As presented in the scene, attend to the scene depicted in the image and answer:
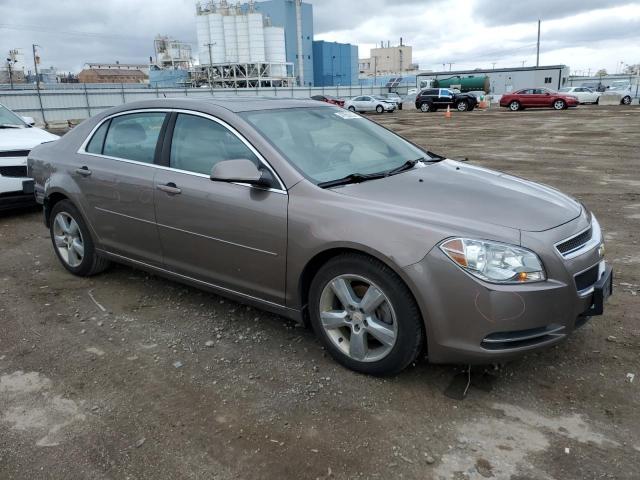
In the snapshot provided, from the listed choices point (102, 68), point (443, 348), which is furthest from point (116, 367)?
point (102, 68)

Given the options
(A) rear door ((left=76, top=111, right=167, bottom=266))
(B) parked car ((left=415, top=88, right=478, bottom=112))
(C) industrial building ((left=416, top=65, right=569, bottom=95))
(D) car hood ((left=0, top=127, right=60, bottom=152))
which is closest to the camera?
(A) rear door ((left=76, top=111, right=167, bottom=266))

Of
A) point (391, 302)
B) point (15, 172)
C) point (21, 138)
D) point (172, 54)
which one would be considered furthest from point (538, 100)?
point (172, 54)

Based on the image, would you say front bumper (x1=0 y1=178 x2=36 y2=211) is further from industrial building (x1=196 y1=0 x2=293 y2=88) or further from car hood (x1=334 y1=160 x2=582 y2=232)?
industrial building (x1=196 y1=0 x2=293 y2=88)

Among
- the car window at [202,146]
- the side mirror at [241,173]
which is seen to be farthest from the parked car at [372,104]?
the side mirror at [241,173]

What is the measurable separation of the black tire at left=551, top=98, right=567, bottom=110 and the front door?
39.1 m

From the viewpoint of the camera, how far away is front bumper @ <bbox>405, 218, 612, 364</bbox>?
8.95 ft

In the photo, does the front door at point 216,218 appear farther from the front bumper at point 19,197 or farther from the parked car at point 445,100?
the parked car at point 445,100

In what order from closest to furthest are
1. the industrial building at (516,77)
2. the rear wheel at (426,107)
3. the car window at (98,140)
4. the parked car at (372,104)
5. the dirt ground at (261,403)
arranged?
the dirt ground at (261,403), the car window at (98,140), the rear wheel at (426,107), the parked car at (372,104), the industrial building at (516,77)

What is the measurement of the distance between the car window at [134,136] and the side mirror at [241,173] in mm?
1013

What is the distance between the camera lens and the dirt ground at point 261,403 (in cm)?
253

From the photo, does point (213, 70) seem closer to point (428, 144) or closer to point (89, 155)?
point (428, 144)

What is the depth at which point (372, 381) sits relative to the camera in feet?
10.5

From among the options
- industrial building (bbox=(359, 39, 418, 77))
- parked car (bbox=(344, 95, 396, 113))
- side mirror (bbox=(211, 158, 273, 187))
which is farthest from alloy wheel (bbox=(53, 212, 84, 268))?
industrial building (bbox=(359, 39, 418, 77))

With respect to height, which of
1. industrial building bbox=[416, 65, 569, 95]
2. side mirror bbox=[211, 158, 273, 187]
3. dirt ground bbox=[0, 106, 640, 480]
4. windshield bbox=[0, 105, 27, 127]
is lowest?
dirt ground bbox=[0, 106, 640, 480]
